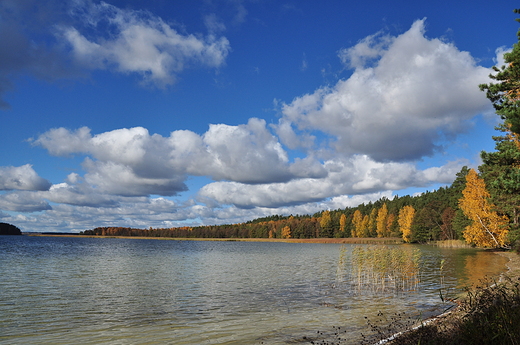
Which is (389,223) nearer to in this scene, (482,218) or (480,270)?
(482,218)

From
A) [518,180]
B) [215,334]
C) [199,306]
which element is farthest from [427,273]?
[215,334]

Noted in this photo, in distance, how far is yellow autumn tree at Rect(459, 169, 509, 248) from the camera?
196 feet

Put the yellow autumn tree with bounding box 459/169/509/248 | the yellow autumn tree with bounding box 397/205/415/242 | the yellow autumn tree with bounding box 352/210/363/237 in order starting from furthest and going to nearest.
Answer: the yellow autumn tree with bounding box 352/210/363/237, the yellow autumn tree with bounding box 397/205/415/242, the yellow autumn tree with bounding box 459/169/509/248

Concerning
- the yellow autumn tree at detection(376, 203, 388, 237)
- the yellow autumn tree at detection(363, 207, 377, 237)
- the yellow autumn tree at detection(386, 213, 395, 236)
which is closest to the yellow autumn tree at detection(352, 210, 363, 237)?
the yellow autumn tree at detection(363, 207, 377, 237)

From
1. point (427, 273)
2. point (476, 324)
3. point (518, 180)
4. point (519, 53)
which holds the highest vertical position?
point (519, 53)

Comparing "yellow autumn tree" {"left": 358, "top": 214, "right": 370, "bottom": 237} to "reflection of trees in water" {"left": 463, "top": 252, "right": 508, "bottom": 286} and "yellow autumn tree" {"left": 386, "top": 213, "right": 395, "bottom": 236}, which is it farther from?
"reflection of trees in water" {"left": 463, "top": 252, "right": 508, "bottom": 286}

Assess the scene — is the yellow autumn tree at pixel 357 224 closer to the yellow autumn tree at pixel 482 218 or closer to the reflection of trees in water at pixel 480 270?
the yellow autumn tree at pixel 482 218

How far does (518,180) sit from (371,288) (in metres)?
12.9

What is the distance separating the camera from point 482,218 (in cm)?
6188

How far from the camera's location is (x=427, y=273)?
3544cm

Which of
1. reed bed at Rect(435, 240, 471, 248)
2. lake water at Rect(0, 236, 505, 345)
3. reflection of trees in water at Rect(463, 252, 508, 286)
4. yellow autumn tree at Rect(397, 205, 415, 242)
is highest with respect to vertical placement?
yellow autumn tree at Rect(397, 205, 415, 242)

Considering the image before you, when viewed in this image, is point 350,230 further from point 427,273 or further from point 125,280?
point 125,280

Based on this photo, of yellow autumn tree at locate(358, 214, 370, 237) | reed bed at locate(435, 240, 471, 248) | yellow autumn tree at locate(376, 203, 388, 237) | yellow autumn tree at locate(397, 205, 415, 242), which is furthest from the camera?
yellow autumn tree at locate(358, 214, 370, 237)

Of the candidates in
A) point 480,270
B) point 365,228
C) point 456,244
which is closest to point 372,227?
point 365,228
